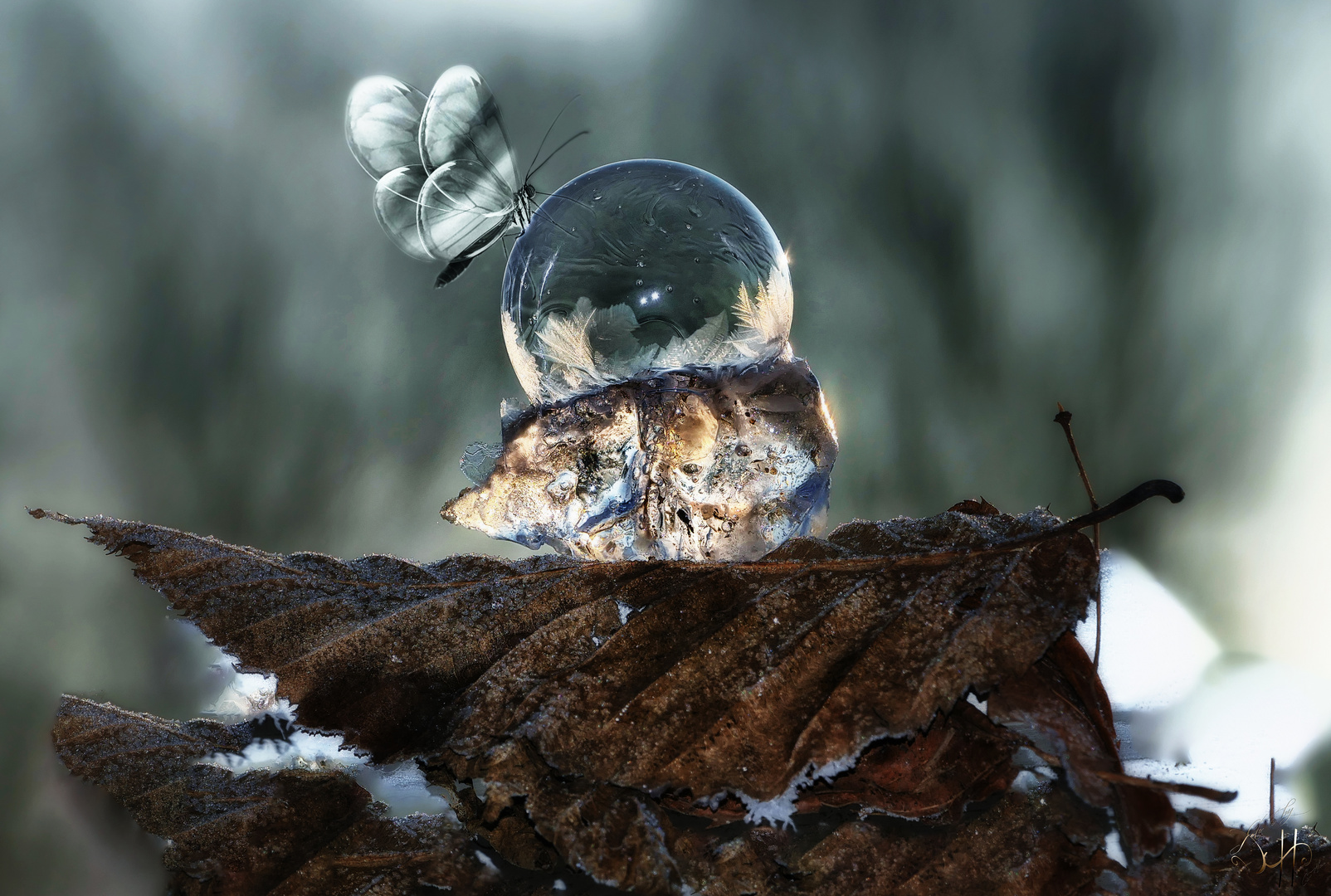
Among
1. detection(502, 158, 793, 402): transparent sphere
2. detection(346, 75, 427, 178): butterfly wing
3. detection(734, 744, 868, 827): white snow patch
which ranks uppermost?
detection(346, 75, 427, 178): butterfly wing

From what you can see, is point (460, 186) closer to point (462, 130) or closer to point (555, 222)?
point (462, 130)

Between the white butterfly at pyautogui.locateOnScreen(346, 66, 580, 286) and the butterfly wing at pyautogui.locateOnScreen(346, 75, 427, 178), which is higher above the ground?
the butterfly wing at pyautogui.locateOnScreen(346, 75, 427, 178)

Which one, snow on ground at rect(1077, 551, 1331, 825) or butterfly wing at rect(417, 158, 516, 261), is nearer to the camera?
snow on ground at rect(1077, 551, 1331, 825)

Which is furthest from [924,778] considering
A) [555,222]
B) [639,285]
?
[555,222]

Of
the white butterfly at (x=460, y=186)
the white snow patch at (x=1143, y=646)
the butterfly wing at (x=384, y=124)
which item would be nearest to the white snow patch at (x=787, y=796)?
the white snow patch at (x=1143, y=646)

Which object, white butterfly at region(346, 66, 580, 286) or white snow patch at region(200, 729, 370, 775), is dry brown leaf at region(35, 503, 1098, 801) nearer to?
white snow patch at region(200, 729, 370, 775)

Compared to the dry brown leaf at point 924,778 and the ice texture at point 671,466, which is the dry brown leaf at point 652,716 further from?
the ice texture at point 671,466

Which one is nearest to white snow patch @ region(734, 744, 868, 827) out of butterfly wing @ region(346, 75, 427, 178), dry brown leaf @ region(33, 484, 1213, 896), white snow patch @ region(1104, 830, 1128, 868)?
dry brown leaf @ region(33, 484, 1213, 896)
